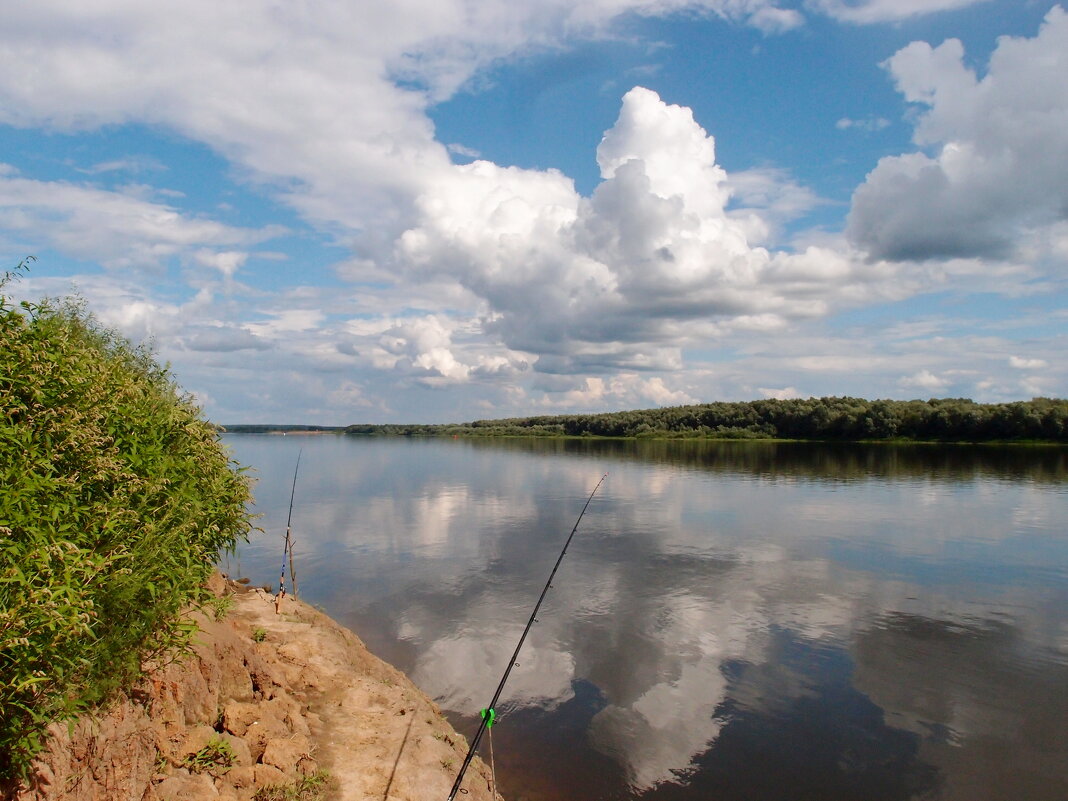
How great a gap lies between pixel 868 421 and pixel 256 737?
140400 mm

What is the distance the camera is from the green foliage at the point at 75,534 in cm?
606

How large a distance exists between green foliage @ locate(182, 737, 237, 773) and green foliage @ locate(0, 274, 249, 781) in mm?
1554

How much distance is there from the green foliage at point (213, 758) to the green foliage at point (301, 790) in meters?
0.62

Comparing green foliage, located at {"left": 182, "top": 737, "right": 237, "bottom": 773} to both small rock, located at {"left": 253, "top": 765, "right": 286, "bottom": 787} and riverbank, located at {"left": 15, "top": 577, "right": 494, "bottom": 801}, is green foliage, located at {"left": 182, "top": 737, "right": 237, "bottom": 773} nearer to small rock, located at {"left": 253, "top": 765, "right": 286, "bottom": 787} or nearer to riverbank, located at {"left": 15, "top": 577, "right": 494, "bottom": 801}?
riverbank, located at {"left": 15, "top": 577, "right": 494, "bottom": 801}

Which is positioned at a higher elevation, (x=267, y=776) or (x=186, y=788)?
(x=186, y=788)

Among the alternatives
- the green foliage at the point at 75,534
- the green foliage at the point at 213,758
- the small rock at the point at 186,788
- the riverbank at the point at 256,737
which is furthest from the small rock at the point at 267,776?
the green foliage at the point at 75,534

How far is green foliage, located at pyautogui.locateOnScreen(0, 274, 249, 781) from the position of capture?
6062 mm

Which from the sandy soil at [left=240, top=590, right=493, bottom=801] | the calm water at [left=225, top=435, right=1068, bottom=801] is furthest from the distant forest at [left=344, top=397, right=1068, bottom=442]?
the sandy soil at [left=240, top=590, right=493, bottom=801]

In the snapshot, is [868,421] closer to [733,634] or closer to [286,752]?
[733,634]

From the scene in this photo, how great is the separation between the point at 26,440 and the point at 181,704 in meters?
4.37

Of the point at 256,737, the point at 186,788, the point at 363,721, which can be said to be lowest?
the point at 363,721

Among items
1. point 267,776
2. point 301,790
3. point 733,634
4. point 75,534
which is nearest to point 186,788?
point 267,776

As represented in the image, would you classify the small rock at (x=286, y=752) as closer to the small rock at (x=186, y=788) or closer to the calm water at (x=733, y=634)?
the small rock at (x=186, y=788)

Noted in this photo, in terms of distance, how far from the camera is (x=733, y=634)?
21.0 m
